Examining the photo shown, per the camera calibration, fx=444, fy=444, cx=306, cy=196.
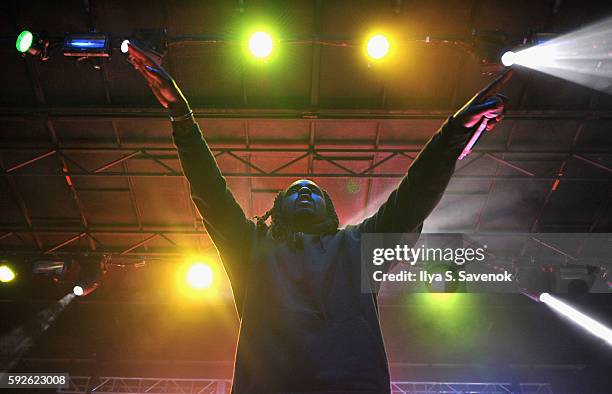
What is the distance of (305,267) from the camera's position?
186 cm

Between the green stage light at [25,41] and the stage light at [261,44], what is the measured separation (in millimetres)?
2743

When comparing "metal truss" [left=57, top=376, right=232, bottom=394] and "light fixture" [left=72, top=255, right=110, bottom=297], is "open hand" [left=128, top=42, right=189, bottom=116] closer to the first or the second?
"light fixture" [left=72, top=255, right=110, bottom=297]

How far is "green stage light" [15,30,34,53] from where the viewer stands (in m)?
5.57

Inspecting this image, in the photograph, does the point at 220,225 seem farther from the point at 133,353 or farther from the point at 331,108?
the point at 133,353

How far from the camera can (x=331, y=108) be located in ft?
23.1

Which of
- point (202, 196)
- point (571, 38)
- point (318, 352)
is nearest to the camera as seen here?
point (318, 352)

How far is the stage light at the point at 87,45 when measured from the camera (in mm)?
5582

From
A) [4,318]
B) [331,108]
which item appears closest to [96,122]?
[331,108]

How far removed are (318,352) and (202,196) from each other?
2.55 ft

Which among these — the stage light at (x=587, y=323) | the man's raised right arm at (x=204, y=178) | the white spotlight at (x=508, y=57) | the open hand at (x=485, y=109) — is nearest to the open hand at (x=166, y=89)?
the man's raised right arm at (x=204, y=178)

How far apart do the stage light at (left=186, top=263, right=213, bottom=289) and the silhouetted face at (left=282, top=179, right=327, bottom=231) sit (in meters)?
6.58

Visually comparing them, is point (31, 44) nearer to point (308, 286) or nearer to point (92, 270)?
point (92, 270)

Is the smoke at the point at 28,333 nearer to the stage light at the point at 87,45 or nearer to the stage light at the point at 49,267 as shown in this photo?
the stage light at the point at 49,267

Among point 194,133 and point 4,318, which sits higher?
point 4,318
